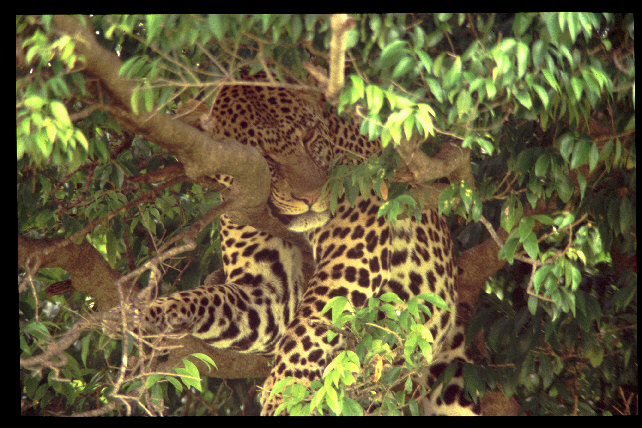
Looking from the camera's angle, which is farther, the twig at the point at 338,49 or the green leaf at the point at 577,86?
the green leaf at the point at 577,86

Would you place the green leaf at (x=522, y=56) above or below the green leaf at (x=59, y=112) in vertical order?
below

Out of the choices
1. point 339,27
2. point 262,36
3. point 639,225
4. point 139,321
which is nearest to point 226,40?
point 262,36

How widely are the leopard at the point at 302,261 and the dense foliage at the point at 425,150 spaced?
0.24 m

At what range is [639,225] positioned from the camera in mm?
3404

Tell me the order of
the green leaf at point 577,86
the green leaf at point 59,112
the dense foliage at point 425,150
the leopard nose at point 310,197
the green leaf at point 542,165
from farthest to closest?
the leopard nose at point 310,197 → the green leaf at point 542,165 → the green leaf at point 577,86 → the dense foliage at point 425,150 → the green leaf at point 59,112

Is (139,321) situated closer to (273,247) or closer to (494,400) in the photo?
(273,247)

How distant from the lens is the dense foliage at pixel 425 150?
281cm

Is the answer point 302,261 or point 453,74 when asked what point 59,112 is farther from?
point 302,261

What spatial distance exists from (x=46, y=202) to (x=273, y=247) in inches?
42.5

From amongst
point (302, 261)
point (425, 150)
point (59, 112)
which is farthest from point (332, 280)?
point (59, 112)

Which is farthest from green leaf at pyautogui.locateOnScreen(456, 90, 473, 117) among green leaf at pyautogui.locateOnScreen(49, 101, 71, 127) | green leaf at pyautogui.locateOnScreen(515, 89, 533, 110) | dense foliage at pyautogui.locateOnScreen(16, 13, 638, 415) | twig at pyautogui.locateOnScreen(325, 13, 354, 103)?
green leaf at pyautogui.locateOnScreen(49, 101, 71, 127)

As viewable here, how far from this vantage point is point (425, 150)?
3.40 metres

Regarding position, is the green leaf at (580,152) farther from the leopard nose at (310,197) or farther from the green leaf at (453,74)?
the leopard nose at (310,197)

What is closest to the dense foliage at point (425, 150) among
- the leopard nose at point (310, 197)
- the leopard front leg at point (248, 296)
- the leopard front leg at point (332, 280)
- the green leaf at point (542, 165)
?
the green leaf at point (542, 165)
